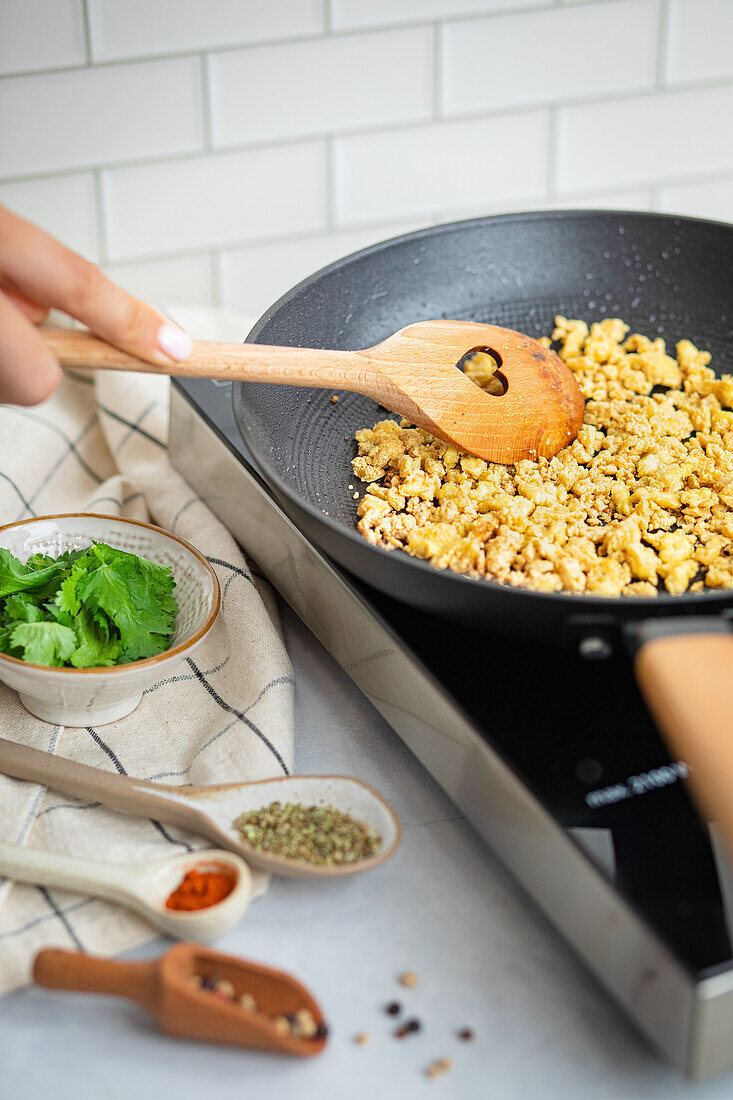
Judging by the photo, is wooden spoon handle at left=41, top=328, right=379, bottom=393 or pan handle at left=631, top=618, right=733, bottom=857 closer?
pan handle at left=631, top=618, right=733, bottom=857

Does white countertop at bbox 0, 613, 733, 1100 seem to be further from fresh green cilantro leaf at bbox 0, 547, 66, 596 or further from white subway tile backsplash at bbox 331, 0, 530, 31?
white subway tile backsplash at bbox 331, 0, 530, 31

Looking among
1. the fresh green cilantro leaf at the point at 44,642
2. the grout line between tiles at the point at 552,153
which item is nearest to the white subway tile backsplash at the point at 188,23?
the grout line between tiles at the point at 552,153

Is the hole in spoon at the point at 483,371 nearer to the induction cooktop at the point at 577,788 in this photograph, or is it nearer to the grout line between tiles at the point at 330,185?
the induction cooktop at the point at 577,788

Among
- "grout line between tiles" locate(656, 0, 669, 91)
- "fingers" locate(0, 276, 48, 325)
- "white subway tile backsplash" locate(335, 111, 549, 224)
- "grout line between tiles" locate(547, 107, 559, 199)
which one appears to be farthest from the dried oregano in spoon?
"grout line between tiles" locate(656, 0, 669, 91)

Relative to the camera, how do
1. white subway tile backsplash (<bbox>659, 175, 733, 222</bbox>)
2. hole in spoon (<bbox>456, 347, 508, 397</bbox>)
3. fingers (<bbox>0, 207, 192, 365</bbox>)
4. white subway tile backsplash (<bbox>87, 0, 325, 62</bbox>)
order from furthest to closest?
white subway tile backsplash (<bbox>659, 175, 733, 222</bbox>)
white subway tile backsplash (<bbox>87, 0, 325, 62</bbox>)
hole in spoon (<bbox>456, 347, 508, 397</bbox>)
fingers (<bbox>0, 207, 192, 365</bbox>)

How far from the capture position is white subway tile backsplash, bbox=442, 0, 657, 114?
1.21 m

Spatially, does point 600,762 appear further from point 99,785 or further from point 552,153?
point 552,153

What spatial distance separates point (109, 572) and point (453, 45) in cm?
80

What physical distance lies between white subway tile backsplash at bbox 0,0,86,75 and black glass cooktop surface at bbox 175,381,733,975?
68 centimetres

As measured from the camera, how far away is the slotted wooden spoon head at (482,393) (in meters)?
0.81

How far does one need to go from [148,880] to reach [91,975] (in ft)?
0.22

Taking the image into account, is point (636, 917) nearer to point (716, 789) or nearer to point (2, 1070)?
point (716, 789)

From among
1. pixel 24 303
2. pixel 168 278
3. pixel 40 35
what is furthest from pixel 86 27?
pixel 24 303

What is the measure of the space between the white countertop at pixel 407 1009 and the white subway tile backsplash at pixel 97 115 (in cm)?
81
